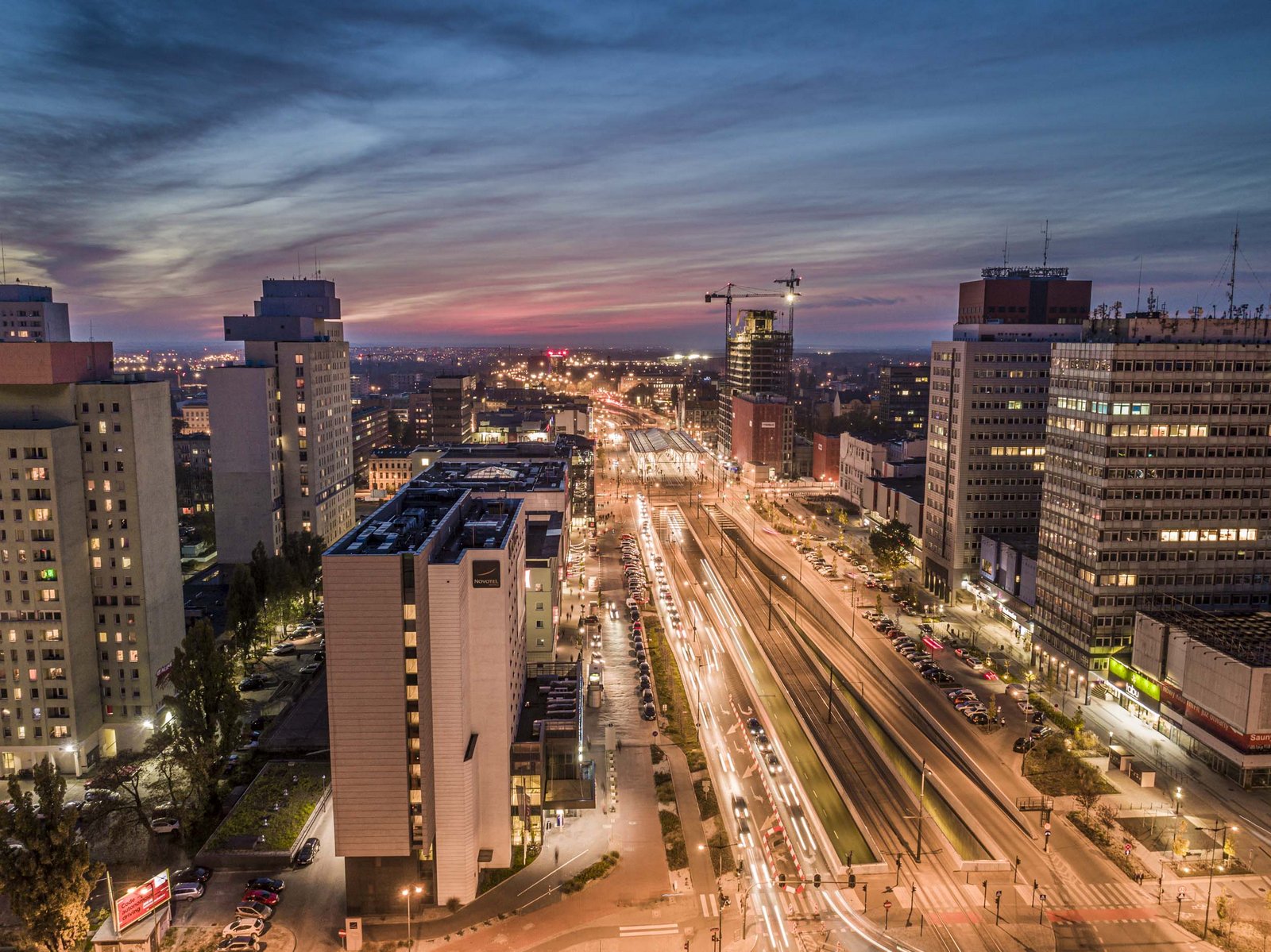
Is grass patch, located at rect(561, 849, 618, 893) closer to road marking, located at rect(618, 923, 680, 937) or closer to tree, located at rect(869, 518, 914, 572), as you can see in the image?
road marking, located at rect(618, 923, 680, 937)

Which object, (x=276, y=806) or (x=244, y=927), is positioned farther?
(x=276, y=806)

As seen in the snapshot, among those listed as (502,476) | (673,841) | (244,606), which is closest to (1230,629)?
(673,841)

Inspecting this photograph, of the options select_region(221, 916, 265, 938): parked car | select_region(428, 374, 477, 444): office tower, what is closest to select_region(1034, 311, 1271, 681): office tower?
select_region(221, 916, 265, 938): parked car

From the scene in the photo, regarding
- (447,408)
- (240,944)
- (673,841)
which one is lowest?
(240,944)

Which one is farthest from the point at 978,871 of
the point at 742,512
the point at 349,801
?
the point at 742,512

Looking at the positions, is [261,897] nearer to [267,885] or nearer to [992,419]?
[267,885]

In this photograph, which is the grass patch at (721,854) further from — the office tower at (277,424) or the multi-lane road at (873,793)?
the office tower at (277,424)

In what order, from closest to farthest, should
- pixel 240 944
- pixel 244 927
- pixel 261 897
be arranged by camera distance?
pixel 240 944
pixel 244 927
pixel 261 897
